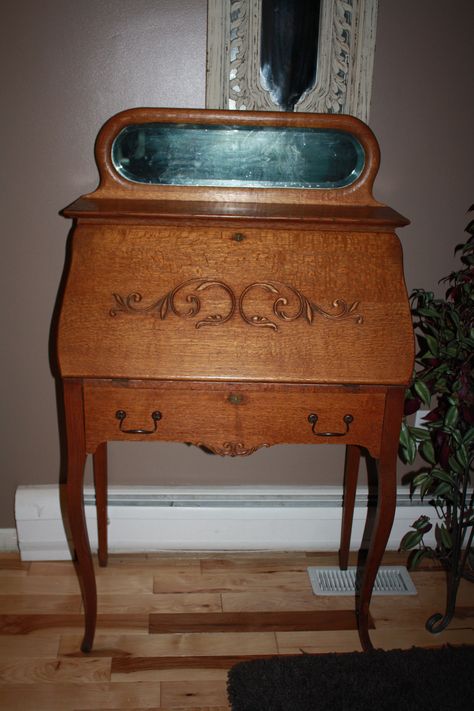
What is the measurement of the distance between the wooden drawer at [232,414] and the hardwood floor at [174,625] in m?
0.67

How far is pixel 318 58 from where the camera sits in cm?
167

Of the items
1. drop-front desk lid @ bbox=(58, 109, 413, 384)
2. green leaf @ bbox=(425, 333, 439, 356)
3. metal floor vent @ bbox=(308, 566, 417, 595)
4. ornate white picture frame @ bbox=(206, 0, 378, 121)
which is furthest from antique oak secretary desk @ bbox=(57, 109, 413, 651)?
metal floor vent @ bbox=(308, 566, 417, 595)

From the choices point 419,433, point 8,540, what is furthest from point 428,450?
point 8,540

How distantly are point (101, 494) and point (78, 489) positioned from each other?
434mm

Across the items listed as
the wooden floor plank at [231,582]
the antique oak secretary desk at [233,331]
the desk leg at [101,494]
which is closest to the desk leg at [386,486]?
the antique oak secretary desk at [233,331]

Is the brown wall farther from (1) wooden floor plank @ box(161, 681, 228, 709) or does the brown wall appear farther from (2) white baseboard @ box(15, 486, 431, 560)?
(1) wooden floor plank @ box(161, 681, 228, 709)

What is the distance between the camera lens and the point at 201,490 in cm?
208

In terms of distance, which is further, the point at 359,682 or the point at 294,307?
the point at 359,682

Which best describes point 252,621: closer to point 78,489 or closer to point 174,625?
point 174,625

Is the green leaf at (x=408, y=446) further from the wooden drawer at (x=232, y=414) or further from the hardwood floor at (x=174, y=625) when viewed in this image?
the hardwood floor at (x=174, y=625)

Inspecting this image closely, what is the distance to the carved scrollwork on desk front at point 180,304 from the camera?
142 centimetres

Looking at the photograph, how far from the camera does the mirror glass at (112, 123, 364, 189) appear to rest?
1.68 metres

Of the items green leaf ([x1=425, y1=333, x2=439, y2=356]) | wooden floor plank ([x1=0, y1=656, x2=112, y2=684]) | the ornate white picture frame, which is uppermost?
the ornate white picture frame

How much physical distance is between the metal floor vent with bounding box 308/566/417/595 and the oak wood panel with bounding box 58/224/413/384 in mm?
914
